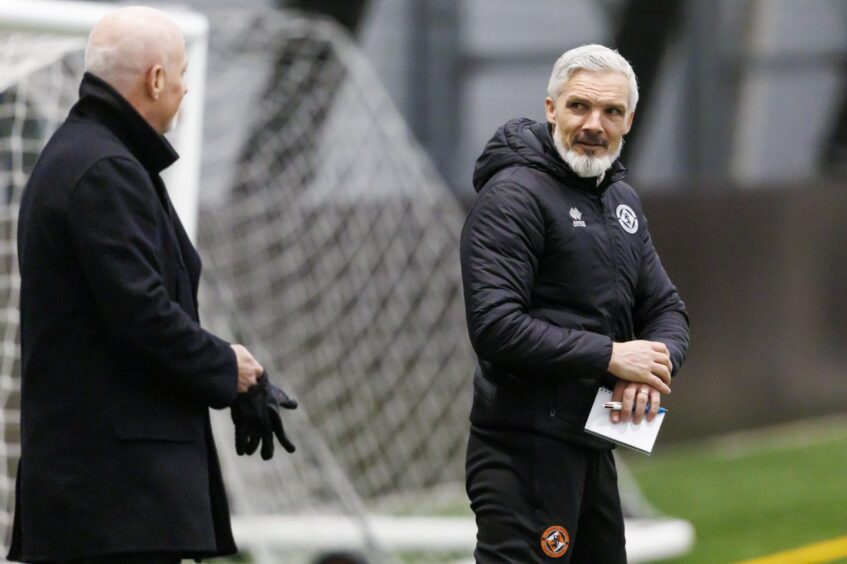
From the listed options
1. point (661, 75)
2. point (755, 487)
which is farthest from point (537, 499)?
point (661, 75)

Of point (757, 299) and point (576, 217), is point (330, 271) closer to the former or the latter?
point (757, 299)

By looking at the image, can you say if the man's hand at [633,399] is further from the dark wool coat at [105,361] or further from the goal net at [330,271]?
the goal net at [330,271]

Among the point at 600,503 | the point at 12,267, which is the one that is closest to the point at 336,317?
the point at 12,267

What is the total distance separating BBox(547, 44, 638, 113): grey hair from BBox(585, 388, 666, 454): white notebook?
2.20 ft

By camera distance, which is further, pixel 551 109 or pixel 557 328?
pixel 551 109

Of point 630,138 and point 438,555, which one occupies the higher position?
point 630,138

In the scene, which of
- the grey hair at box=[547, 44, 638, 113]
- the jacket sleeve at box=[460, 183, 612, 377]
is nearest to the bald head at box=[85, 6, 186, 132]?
the jacket sleeve at box=[460, 183, 612, 377]

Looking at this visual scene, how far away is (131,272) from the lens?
125 inches

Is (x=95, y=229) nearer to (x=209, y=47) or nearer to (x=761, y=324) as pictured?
(x=209, y=47)

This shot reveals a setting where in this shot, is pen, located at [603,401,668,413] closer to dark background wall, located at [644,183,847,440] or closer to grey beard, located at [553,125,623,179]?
grey beard, located at [553,125,623,179]

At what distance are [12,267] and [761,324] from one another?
579 cm

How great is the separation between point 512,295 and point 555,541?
559mm

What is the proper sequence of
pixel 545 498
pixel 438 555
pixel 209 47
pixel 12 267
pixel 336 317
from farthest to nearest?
pixel 336 317, pixel 209 47, pixel 438 555, pixel 12 267, pixel 545 498

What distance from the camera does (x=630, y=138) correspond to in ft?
42.6
